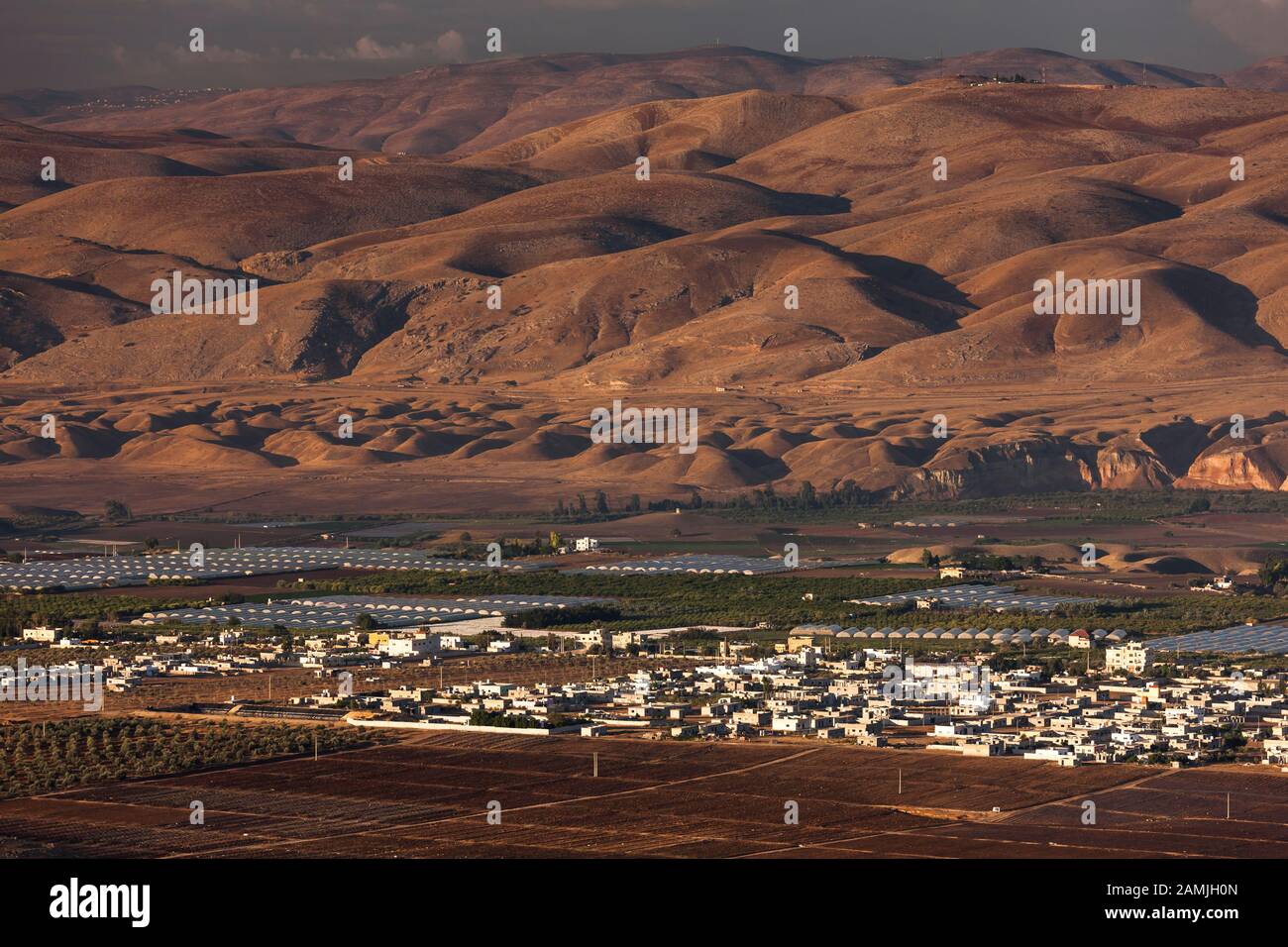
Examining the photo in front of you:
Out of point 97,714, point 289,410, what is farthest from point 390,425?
point 97,714

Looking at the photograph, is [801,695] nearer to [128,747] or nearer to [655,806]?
[655,806]

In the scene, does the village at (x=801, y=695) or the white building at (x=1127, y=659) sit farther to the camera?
the white building at (x=1127, y=659)

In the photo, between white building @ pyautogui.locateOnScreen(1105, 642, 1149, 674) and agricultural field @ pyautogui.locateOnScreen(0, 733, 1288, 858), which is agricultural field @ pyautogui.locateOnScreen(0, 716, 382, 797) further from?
white building @ pyautogui.locateOnScreen(1105, 642, 1149, 674)

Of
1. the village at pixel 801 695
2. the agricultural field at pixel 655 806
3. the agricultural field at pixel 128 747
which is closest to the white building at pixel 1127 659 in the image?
the village at pixel 801 695

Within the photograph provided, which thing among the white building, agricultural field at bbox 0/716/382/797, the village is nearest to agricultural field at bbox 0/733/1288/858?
agricultural field at bbox 0/716/382/797

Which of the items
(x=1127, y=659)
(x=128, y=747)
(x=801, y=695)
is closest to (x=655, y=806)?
(x=128, y=747)

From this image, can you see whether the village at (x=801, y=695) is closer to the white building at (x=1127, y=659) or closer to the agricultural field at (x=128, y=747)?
the white building at (x=1127, y=659)
